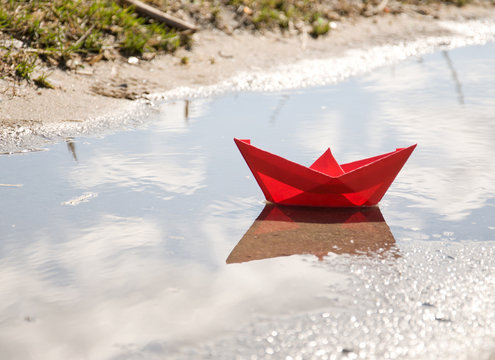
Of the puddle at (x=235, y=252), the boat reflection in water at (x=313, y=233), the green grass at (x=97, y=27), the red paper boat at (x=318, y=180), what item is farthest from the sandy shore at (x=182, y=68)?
the boat reflection in water at (x=313, y=233)

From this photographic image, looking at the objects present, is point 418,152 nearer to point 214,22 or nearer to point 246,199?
point 246,199

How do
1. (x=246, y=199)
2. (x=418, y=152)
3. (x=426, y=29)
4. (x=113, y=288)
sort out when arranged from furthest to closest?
(x=426, y=29)
(x=418, y=152)
(x=246, y=199)
(x=113, y=288)

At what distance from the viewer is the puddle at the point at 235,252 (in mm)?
2084

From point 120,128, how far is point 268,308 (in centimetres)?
297

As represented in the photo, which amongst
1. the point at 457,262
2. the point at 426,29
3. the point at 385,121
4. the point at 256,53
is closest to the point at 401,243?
the point at 457,262

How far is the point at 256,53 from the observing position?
294 inches

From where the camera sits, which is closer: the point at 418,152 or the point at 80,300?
the point at 80,300

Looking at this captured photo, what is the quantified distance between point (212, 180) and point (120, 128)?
156cm

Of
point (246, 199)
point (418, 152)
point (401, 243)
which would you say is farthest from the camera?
point (418, 152)

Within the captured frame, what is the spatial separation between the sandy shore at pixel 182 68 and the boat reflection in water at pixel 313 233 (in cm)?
252

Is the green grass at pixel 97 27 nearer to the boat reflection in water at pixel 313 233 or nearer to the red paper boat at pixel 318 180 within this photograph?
the red paper boat at pixel 318 180

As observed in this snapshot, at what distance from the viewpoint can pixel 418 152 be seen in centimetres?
Result: 409

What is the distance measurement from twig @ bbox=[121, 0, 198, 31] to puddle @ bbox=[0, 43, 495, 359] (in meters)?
2.74

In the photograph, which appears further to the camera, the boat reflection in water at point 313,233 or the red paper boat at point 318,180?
the red paper boat at point 318,180
